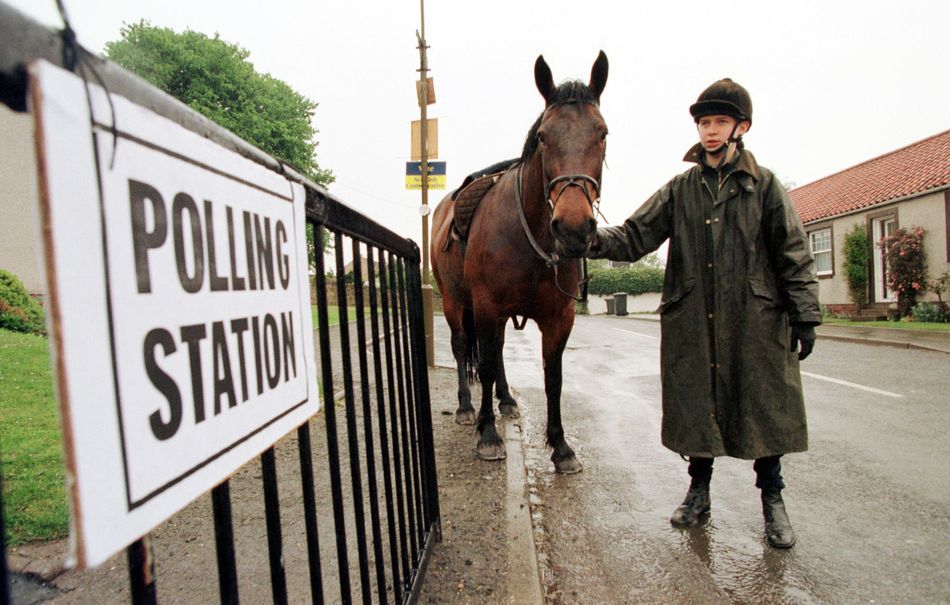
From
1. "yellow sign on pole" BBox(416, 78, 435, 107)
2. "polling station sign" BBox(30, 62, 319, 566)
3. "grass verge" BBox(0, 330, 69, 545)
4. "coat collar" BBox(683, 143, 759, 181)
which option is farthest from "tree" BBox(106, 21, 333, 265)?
"polling station sign" BBox(30, 62, 319, 566)

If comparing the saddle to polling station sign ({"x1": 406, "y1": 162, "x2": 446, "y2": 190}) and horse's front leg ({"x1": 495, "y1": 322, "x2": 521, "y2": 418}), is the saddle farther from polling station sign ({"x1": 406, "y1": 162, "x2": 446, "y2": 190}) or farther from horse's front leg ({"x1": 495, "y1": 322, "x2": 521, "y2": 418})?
polling station sign ({"x1": 406, "y1": 162, "x2": 446, "y2": 190})

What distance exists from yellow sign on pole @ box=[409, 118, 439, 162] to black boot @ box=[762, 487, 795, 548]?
7.26m

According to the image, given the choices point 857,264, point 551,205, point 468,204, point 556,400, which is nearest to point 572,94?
point 551,205

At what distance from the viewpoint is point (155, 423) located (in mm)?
663

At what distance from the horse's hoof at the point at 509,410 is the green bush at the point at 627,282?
116ft

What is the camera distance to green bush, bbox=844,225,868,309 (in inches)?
719

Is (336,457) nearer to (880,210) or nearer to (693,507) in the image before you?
(693,507)

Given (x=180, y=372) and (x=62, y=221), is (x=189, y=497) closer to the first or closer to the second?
(x=180, y=372)

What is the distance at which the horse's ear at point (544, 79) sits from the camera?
11.0ft

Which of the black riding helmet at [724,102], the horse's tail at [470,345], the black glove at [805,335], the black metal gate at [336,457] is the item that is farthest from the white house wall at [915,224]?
the black metal gate at [336,457]

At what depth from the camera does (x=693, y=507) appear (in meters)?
3.06

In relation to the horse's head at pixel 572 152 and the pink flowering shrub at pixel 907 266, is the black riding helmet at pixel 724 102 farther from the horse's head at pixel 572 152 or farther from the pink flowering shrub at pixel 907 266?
the pink flowering shrub at pixel 907 266

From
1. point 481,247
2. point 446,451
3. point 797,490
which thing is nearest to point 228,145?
point 481,247

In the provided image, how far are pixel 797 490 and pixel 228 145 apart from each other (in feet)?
12.8
